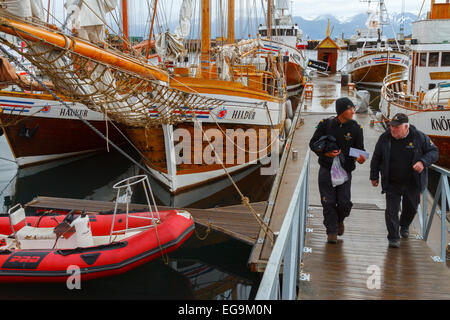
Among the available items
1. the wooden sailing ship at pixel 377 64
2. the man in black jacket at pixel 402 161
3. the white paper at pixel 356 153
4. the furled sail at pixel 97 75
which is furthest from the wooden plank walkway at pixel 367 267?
the wooden sailing ship at pixel 377 64

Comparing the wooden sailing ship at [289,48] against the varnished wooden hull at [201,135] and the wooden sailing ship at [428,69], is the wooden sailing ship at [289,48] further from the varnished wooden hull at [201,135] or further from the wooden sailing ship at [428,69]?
the varnished wooden hull at [201,135]

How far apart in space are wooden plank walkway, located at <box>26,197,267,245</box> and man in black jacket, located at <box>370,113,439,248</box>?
315 centimetres

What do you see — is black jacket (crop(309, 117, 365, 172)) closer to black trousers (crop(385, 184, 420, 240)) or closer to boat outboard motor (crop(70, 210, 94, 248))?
black trousers (crop(385, 184, 420, 240))

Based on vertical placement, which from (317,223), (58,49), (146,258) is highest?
(58,49)

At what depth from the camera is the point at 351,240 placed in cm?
483

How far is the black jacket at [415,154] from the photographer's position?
408cm

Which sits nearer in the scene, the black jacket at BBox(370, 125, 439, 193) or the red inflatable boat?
the black jacket at BBox(370, 125, 439, 193)

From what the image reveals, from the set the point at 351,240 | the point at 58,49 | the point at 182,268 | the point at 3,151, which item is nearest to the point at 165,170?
the point at 182,268

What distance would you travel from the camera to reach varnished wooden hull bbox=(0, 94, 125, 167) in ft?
43.7

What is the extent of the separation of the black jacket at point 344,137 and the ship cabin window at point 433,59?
38.4 ft

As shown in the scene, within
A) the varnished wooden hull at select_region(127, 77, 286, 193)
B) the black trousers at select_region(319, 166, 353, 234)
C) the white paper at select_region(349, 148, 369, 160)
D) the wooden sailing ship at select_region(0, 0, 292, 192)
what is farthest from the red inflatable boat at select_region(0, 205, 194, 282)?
the white paper at select_region(349, 148, 369, 160)

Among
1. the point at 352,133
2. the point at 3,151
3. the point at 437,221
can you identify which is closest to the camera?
the point at 352,133

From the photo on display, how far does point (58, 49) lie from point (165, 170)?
5.27 m

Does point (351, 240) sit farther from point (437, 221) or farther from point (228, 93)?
point (228, 93)
